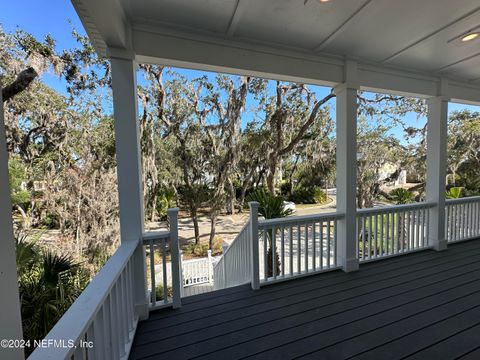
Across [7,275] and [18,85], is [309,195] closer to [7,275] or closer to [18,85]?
[18,85]

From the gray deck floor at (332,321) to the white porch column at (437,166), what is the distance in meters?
0.90

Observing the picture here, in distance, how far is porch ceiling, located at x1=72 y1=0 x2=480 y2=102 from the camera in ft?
6.48

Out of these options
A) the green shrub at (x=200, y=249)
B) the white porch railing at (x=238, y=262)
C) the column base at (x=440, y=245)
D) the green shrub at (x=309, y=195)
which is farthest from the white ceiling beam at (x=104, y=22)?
the green shrub at (x=309, y=195)

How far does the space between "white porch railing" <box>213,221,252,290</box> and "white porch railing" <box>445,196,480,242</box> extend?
3555mm

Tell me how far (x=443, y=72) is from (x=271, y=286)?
4.03 m

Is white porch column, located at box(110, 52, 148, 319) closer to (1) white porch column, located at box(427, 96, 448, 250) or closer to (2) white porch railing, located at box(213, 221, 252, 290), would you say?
(2) white porch railing, located at box(213, 221, 252, 290)

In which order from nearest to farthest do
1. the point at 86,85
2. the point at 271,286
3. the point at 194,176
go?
the point at 271,286, the point at 86,85, the point at 194,176

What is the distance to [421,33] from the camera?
8.11 ft

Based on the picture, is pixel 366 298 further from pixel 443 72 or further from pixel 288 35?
pixel 443 72

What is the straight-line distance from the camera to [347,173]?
309 centimetres

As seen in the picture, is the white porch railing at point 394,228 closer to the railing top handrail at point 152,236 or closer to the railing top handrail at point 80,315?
the railing top handrail at point 152,236

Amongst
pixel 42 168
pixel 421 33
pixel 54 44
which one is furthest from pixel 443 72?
pixel 42 168

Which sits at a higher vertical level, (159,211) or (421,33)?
(421,33)

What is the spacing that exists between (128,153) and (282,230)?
1958 millimetres
